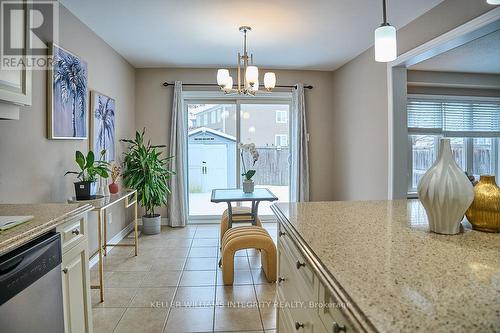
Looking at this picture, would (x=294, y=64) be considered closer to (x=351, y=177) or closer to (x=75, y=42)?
(x=351, y=177)

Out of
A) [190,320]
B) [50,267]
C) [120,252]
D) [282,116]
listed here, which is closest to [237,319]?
[190,320]

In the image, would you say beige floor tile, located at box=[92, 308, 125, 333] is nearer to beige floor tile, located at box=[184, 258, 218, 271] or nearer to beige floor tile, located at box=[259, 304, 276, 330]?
beige floor tile, located at box=[184, 258, 218, 271]

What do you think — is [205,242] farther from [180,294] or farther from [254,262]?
[180,294]

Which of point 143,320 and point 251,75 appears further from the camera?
point 251,75

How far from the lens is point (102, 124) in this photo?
3.55m

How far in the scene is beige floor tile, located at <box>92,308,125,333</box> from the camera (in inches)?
84.0

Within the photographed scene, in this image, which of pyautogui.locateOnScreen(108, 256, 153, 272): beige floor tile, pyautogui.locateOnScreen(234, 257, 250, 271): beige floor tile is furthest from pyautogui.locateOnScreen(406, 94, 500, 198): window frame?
pyautogui.locateOnScreen(108, 256, 153, 272): beige floor tile

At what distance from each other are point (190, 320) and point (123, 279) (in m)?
1.06

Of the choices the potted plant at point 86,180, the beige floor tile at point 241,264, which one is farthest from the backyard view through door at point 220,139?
the potted plant at point 86,180

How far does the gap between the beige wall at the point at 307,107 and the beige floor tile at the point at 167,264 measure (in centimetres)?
171

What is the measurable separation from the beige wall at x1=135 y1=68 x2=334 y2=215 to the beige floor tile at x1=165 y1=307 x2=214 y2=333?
2.90m

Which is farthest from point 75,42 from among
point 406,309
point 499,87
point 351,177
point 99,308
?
point 499,87

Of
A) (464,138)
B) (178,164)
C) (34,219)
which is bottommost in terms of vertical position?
(34,219)

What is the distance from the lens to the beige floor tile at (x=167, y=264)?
3.21m
